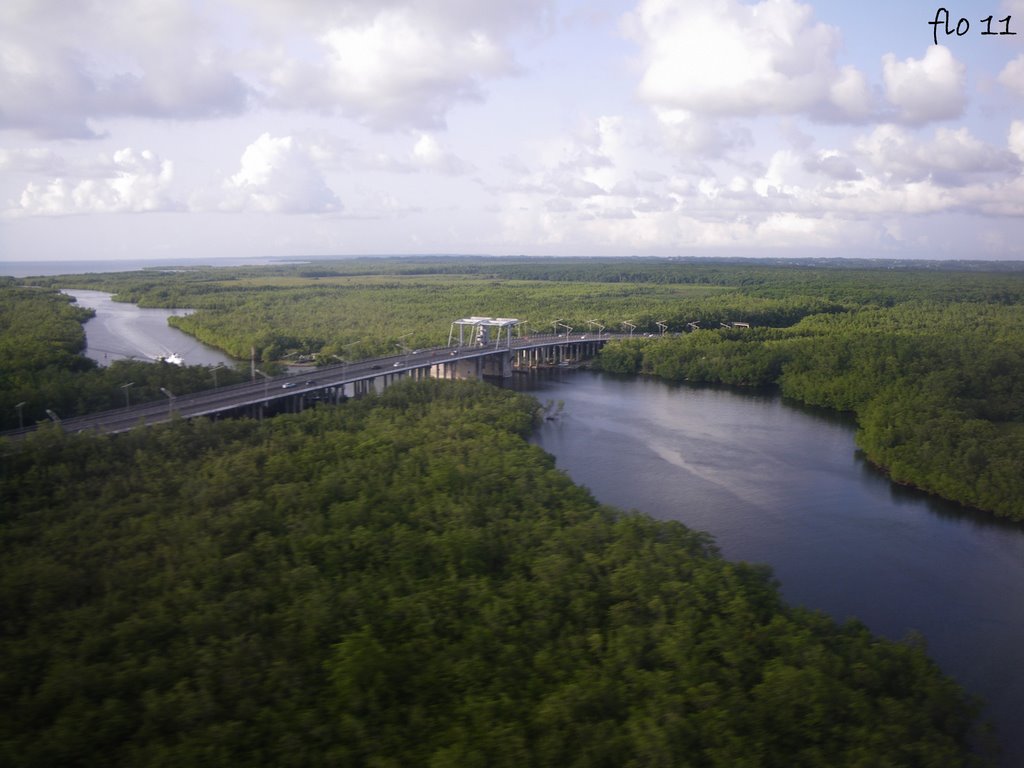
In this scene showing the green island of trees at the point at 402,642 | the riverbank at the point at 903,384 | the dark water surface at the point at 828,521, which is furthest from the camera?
the riverbank at the point at 903,384

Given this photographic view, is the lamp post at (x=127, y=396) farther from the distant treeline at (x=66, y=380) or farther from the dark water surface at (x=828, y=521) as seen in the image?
the dark water surface at (x=828, y=521)

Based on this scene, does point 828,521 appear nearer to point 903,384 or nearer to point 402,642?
point 402,642

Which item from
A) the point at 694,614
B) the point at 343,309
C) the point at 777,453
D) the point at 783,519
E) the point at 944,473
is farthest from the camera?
the point at 343,309

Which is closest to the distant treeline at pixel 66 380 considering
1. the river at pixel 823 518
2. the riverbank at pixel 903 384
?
the river at pixel 823 518

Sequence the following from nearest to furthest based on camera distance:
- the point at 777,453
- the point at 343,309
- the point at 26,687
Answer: the point at 26,687 → the point at 777,453 → the point at 343,309

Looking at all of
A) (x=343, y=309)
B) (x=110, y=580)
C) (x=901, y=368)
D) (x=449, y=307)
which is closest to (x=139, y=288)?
(x=343, y=309)

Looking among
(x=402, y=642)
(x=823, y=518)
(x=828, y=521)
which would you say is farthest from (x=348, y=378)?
(x=402, y=642)

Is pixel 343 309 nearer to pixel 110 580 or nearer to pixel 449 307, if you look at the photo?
→ pixel 449 307
